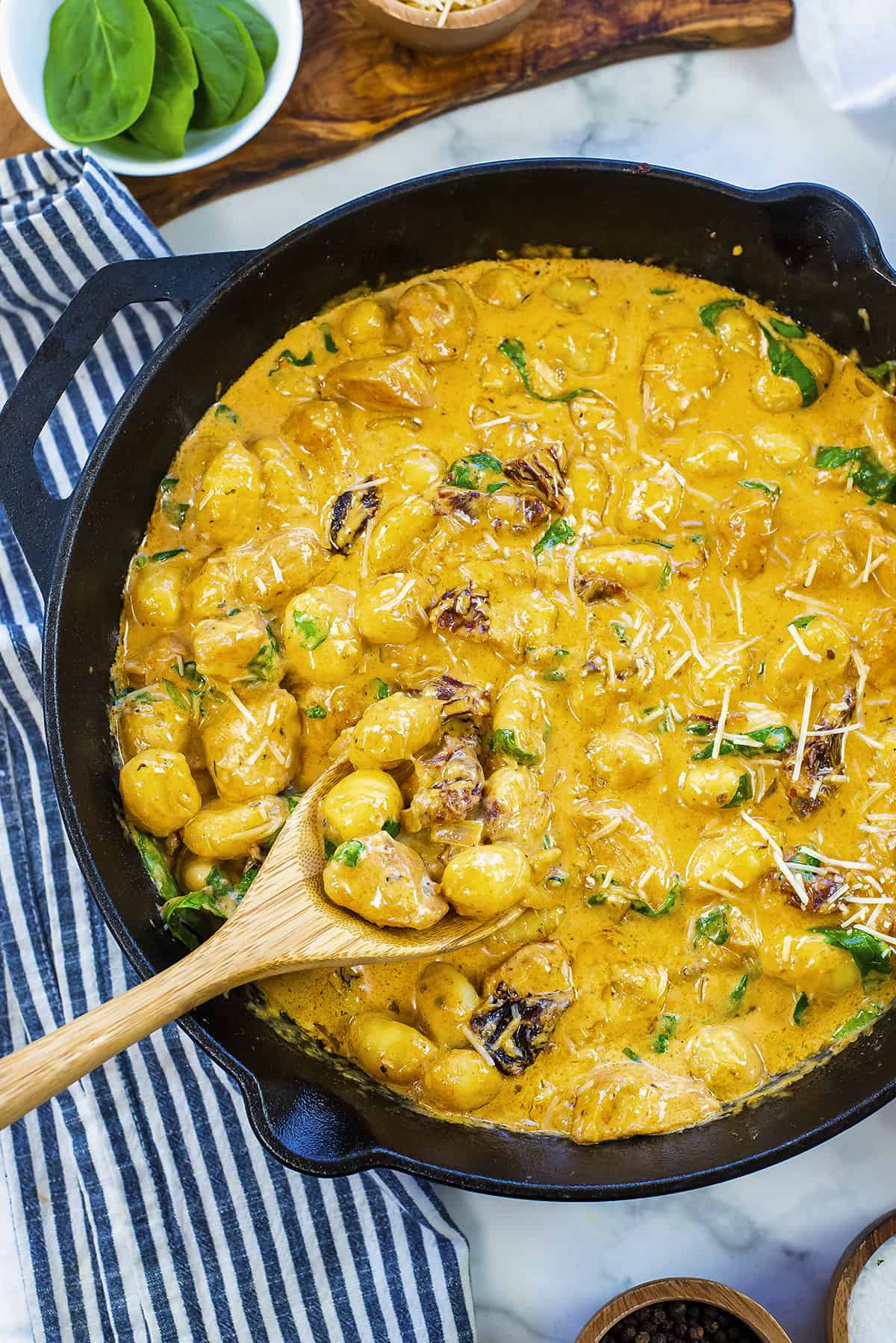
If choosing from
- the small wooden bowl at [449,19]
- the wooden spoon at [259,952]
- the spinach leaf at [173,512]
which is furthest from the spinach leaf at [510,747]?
the small wooden bowl at [449,19]

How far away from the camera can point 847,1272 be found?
359cm

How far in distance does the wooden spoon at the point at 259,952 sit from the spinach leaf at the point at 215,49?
6.57 feet

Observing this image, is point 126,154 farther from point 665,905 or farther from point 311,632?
point 665,905

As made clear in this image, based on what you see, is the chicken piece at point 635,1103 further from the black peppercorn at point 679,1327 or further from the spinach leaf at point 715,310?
the spinach leaf at point 715,310

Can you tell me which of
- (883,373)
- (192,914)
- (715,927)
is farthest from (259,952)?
(883,373)

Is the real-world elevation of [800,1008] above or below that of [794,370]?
below

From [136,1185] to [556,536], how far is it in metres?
2.26

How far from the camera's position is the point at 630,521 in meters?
3.54

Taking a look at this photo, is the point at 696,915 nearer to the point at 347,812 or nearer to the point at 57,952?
the point at 347,812

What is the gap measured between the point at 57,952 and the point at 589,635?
186 centimetres

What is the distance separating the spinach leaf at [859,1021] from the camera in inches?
139

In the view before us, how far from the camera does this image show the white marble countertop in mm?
3764

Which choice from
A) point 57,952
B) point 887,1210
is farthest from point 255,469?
point 887,1210

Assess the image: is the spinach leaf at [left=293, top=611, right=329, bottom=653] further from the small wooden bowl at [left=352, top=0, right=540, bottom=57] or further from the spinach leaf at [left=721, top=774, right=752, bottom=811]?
the small wooden bowl at [left=352, top=0, right=540, bottom=57]
